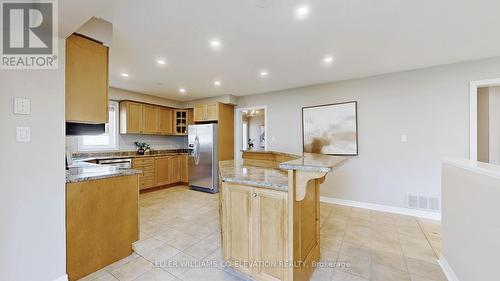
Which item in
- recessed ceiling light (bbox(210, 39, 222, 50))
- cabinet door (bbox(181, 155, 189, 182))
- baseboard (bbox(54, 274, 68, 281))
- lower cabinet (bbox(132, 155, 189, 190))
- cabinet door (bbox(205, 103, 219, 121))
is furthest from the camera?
cabinet door (bbox(181, 155, 189, 182))

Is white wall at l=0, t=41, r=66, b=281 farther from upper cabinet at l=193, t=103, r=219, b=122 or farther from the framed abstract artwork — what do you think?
the framed abstract artwork

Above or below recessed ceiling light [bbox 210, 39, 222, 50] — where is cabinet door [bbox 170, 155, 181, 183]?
below

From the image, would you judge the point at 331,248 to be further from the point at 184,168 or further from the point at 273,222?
the point at 184,168

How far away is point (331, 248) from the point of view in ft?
7.54

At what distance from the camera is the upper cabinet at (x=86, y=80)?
184 cm

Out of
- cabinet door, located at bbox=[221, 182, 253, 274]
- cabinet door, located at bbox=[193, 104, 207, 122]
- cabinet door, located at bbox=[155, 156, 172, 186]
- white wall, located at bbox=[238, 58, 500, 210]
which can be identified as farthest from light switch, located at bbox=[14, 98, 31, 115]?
white wall, located at bbox=[238, 58, 500, 210]

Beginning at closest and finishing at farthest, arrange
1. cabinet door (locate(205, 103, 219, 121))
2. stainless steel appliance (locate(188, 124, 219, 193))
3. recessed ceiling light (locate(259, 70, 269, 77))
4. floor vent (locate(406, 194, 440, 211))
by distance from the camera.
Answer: floor vent (locate(406, 194, 440, 211))
recessed ceiling light (locate(259, 70, 269, 77))
stainless steel appliance (locate(188, 124, 219, 193))
cabinet door (locate(205, 103, 219, 121))

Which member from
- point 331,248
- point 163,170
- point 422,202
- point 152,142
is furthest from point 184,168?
point 422,202

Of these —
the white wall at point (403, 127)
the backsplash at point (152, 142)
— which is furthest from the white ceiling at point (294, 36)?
the backsplash at point (152, 142)

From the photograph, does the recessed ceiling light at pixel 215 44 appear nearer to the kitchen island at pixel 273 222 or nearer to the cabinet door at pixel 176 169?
the kitchen island at pixel 273 222

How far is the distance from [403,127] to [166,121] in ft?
18.2

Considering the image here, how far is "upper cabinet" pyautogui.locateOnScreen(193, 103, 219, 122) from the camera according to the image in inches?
197

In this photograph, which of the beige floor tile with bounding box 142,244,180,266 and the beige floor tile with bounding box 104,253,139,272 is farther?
the beige floor tile with bounding box 142,244,180,266

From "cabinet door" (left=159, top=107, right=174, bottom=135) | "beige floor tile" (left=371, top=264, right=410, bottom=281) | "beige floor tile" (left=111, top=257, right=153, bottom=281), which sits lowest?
"beige floor tile" (left=371, top=264, right=410, bottom=281)
